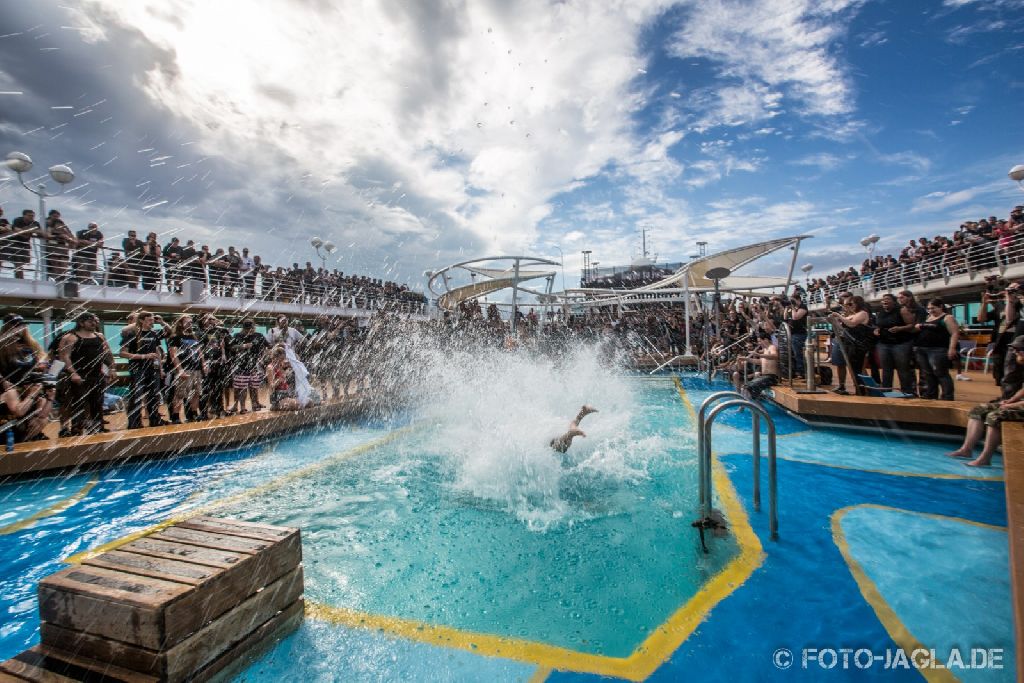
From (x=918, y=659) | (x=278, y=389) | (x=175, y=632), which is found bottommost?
(x=918, y=659)

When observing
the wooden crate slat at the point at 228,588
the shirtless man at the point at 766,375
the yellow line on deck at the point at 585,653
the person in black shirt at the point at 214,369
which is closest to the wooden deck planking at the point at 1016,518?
the yellow line on deck at the point at 585,653

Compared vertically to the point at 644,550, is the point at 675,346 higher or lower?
higher

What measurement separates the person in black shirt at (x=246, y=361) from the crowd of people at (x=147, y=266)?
8.30 metres

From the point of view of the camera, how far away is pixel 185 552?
272 cm

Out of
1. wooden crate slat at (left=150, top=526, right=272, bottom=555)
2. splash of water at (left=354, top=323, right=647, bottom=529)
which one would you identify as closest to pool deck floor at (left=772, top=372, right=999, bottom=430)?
splash of water at (left=354, top=323, right=647, bottom=529)

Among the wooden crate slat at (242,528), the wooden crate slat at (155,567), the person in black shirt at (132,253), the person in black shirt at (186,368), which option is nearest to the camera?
the wooden crate slat at (155,567)

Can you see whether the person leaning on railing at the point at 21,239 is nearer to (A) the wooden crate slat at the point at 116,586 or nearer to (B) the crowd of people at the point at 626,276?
(A) the wooden crate slat at the point at 116,586

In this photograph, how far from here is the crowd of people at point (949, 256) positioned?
57.7 feet

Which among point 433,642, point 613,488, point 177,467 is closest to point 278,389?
point 177,467

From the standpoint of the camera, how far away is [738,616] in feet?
10.0

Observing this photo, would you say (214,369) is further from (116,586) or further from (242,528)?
(116,586)

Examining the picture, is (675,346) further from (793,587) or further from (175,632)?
(175,632)

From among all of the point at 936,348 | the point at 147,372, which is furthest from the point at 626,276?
the point at 147,372

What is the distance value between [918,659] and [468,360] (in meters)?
12.8
